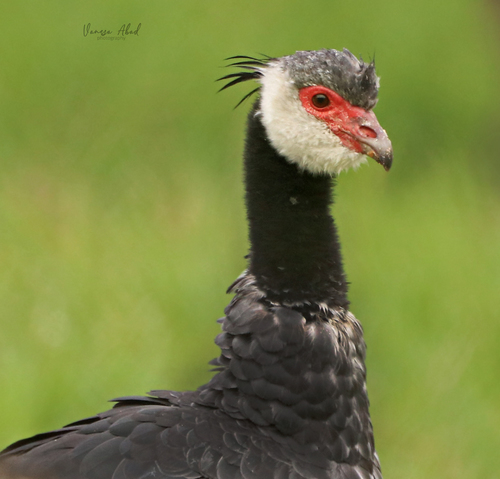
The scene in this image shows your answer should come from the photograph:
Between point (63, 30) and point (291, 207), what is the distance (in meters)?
4.33

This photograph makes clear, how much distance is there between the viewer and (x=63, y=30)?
6371mm

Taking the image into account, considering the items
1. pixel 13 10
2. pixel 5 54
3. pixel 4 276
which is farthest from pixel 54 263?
pixel 13 10

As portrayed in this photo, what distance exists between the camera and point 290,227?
101 inches

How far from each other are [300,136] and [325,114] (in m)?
0.11

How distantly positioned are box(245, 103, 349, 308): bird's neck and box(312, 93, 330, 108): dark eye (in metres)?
0.17

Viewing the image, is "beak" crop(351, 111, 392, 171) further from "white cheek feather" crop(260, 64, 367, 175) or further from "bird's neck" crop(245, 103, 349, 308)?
"bird's neck" crop(245, 103, 349, 308)

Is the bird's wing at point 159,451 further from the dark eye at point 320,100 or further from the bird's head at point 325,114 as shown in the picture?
the dark eye at point 320,100

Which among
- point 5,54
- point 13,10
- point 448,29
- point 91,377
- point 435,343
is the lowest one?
point 91,377

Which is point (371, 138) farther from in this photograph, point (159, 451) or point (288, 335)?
point (159, 451)

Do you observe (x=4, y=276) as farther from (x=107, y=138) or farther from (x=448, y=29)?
(x=448, y=29)

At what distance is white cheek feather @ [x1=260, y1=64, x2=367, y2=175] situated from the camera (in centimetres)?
251

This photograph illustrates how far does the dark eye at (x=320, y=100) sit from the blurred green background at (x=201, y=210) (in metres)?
2.01

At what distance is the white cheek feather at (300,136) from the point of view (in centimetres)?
251

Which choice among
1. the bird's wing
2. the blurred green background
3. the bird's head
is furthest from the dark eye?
the blurred green background
